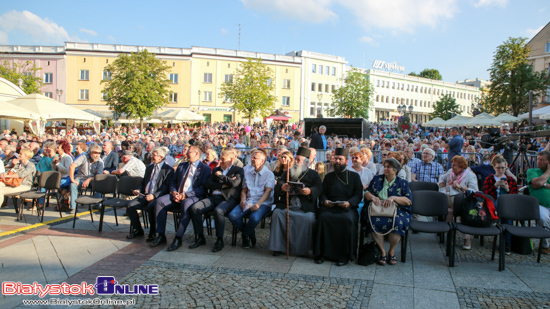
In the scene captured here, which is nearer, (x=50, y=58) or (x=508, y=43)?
(x=508, y=43)

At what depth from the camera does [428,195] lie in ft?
18.5

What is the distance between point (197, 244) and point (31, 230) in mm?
3125

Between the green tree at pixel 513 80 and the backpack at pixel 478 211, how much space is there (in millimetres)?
27918

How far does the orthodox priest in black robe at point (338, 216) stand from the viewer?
5160mm

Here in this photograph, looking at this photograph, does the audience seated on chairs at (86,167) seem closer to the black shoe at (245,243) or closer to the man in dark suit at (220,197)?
the man in dark suit at (220,197)

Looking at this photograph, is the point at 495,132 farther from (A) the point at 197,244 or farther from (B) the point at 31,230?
(B) the point at 31,230

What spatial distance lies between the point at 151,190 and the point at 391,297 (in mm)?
4366

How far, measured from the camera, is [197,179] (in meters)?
6.30

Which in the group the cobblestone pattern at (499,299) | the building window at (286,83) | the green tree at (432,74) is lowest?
the cobblestone pattern at (499,299)

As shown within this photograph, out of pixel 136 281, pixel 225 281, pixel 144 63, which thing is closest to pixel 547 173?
pixel 225 281

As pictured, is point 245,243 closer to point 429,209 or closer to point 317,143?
point 429,209

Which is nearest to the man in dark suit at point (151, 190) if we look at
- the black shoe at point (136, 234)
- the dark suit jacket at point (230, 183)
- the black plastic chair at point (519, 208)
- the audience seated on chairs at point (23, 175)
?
the black shoe at point (136, 234)

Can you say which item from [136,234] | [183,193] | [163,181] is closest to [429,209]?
[183,193]

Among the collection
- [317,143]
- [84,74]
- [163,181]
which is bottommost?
[163,181]
